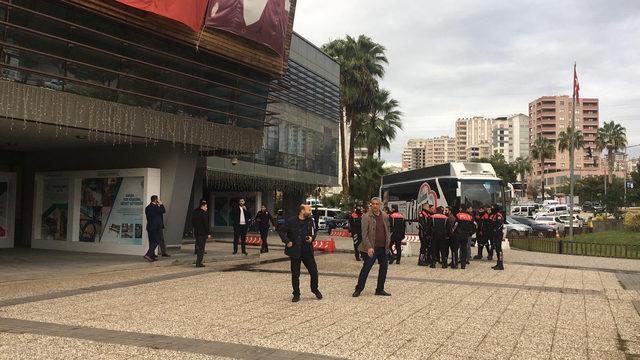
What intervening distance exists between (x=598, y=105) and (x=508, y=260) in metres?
157

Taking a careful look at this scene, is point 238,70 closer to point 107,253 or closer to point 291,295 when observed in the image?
point 107,253

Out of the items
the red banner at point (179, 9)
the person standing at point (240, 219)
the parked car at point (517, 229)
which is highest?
the red banner at point (179, 9)

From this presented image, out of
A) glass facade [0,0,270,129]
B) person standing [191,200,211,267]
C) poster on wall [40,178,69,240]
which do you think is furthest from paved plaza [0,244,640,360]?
poster on wall [40,178,69,240]

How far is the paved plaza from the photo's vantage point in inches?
235

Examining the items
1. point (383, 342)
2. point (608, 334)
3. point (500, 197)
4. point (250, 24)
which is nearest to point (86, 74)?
point (250, 24)

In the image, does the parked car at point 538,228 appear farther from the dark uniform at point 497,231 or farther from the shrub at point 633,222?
the dark uniform at point 497,231

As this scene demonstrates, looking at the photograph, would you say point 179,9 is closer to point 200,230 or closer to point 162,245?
point 200,230

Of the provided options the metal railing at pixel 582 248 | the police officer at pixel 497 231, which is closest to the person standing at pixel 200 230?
the police officer at pixel 497 231

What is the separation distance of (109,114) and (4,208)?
280 inches

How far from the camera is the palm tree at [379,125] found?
161ft

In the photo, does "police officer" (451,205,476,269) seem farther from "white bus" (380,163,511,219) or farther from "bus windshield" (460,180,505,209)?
"bus windshield" (460,180,505,209)

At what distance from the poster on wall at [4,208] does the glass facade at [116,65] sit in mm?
6744

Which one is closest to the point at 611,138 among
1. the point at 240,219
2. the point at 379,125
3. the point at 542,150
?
the point at 542,150

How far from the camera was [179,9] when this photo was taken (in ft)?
48.2
